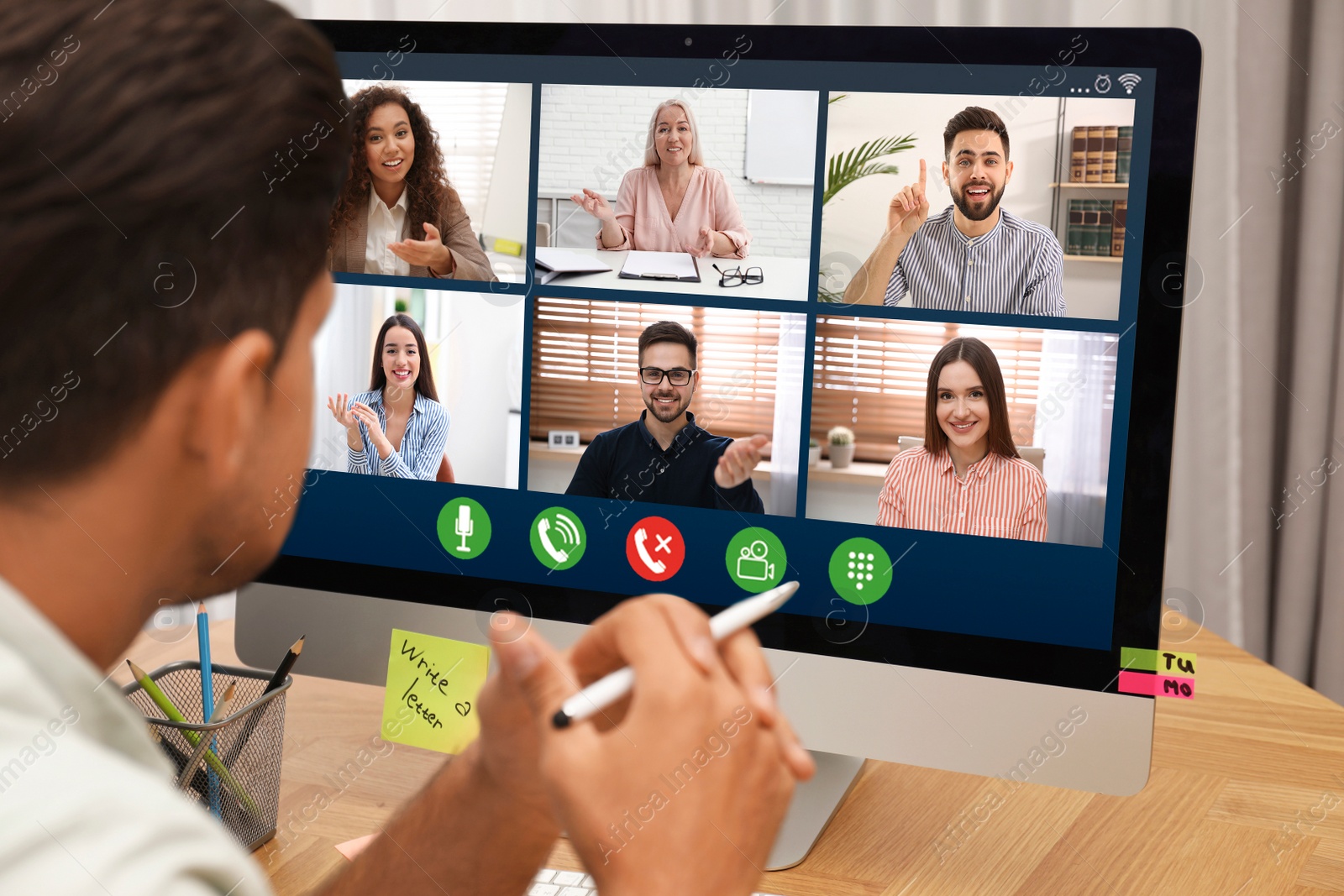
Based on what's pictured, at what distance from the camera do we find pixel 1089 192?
631mm

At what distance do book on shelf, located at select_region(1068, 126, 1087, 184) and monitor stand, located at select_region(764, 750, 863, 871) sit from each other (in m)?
0.44

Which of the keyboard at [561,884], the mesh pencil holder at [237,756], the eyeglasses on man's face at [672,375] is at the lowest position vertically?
the keyboard at [561,884]

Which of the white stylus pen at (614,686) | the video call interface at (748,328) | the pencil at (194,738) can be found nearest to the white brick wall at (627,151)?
the video call interface at (748,328)

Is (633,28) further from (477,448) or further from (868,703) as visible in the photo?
(868,703)

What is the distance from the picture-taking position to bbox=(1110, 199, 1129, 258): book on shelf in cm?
64

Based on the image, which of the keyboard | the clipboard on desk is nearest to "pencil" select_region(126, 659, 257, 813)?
the keyboard

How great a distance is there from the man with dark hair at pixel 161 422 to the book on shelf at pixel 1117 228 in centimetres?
41

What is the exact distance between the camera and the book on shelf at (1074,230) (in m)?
0.63

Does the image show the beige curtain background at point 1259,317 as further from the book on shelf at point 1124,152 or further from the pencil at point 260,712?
the pencil at point 260,712

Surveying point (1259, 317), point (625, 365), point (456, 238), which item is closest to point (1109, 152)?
point (625, 365)

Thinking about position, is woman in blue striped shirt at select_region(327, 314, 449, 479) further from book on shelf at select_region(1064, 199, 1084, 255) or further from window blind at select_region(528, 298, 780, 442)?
book on shelf at select_region(1064, 199, 1084, 255)

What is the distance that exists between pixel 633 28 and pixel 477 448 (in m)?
0.33

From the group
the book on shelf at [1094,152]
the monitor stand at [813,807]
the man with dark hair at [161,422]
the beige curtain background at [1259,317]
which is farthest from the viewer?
the beige curtain background at [1259,317]

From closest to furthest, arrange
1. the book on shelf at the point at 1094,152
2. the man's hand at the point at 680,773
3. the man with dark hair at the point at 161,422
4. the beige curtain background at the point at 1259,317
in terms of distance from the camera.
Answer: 1. the man with dark hair at the point at 161,422
2. the man's hand at the point at 680,773
3. the book on shelf at the point at 1094,152
4. the beige curtain background at the point at 1259,317
